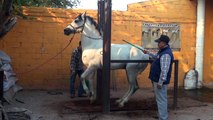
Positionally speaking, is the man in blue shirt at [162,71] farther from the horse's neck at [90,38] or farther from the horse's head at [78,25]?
the horse's head at [78,25]

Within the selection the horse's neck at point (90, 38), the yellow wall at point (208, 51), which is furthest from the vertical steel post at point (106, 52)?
the yellow wall at point (208, 51)

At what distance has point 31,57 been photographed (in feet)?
40.7

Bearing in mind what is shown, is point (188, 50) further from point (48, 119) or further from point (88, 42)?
point (48, 119)

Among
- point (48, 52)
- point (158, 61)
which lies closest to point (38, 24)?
point (48, 52)

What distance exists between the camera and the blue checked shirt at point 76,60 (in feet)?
36.3

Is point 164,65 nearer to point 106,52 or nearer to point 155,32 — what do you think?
point 106,52

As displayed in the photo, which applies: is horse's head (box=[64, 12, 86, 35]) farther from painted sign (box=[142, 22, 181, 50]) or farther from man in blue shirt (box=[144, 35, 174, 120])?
painted sign (box=[142, 22, 181, 50])

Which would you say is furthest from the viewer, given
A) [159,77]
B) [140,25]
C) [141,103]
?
[140,25]

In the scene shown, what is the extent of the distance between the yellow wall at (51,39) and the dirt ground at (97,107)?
0.59m

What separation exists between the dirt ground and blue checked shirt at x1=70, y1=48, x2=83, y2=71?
921 mm

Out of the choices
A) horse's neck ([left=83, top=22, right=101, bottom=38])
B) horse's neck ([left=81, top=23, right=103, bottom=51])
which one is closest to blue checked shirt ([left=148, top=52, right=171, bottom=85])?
horse's neck ([left=81, top=23, right=103, bottom=51])

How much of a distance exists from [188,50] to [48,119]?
23.7ft

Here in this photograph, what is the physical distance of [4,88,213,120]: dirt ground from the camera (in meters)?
8.49

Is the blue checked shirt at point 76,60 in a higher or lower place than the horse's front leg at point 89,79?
higher
